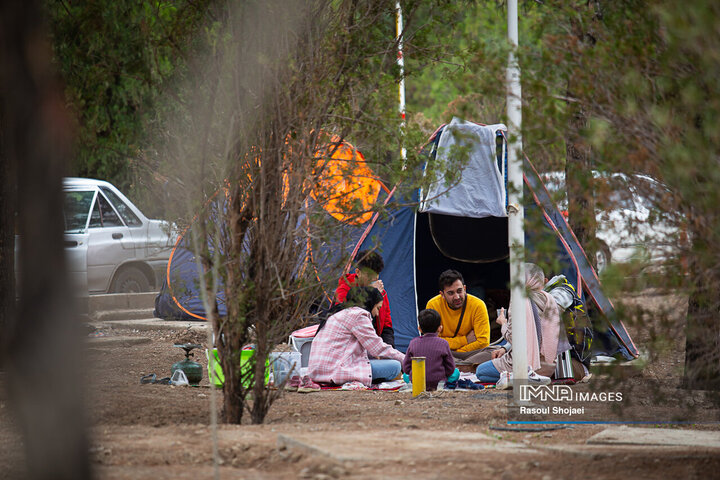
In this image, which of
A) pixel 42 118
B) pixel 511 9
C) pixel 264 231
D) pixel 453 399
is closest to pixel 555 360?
pixel 453 399

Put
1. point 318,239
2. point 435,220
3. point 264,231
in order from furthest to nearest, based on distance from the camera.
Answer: point 435,220, point 318,239, point 264,231

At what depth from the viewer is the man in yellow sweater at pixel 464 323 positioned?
8688mm

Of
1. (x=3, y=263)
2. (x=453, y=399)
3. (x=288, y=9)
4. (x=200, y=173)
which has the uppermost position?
(x=288, y=9)

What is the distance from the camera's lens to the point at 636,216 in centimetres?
416

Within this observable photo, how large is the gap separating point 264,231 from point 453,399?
104 inches

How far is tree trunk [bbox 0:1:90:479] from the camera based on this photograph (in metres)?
3.02

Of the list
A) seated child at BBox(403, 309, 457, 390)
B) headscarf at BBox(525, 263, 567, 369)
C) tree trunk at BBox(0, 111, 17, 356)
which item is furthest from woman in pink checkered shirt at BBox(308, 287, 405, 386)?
tree trunk at BBox(0, 111, 17, 356)

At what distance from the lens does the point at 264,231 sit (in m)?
5.38

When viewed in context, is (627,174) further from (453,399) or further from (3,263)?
(3,263)

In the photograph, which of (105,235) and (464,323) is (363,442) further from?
(105,235)

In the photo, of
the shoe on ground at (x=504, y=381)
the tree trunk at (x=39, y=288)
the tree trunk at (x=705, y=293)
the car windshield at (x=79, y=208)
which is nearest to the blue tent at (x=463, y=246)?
the shoe on ground at (x=504, y=381)

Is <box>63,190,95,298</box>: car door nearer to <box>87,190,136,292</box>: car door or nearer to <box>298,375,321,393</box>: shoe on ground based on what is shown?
<box>87,190,136,292</box>: car door

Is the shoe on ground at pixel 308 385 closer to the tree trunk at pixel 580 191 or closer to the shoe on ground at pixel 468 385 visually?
the shoe on ground at pixel 468 385

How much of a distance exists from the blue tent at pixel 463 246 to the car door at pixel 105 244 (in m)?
A: 1.16
